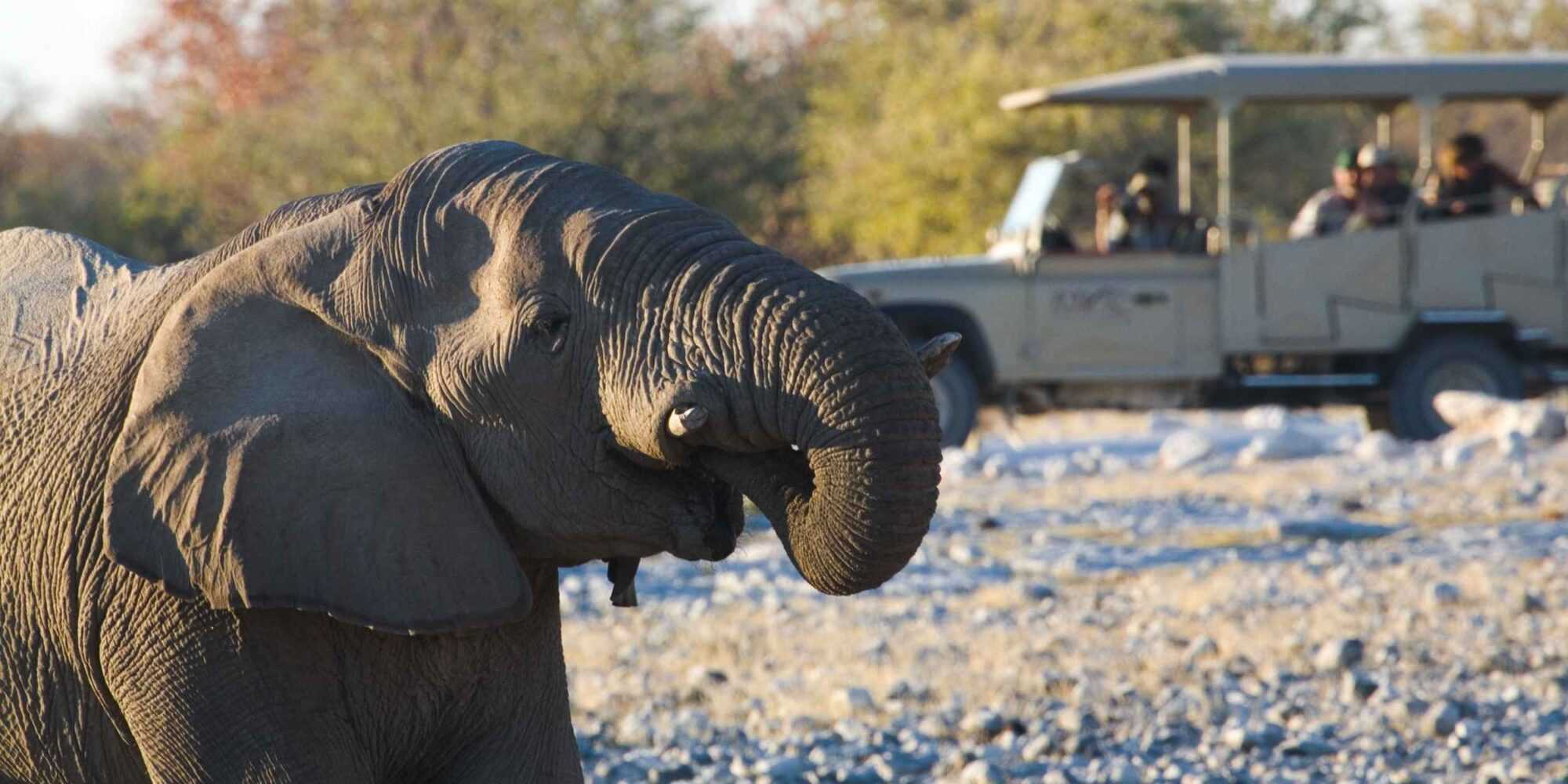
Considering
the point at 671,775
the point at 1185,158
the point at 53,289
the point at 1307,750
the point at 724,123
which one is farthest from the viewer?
the point at 724,123

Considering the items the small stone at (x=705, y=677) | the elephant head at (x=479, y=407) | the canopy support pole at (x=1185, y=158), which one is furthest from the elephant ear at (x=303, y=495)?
the canopy support pole at (x=1185, y=158)

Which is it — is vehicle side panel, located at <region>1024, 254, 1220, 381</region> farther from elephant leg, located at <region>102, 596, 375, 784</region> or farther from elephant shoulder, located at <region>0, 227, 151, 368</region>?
elephant leg, located at <region>102, 596, 375, 784</region>

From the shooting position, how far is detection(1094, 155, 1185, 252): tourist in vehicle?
668 inches

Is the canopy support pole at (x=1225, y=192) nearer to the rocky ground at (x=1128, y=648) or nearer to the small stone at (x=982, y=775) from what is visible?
the rocky ground at (x=1128, y=648)

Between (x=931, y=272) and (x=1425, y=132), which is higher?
(x=1425, y=132)

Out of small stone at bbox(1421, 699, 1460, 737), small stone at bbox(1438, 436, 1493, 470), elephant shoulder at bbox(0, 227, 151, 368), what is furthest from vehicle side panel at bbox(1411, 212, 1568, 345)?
elephant shoulder at bbox(0, 227, 151, 368)

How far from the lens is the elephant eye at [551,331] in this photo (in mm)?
3201

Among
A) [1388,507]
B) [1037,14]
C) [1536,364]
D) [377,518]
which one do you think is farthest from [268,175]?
[377,518]

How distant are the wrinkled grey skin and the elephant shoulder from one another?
25cm

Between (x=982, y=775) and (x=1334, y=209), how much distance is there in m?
12.1

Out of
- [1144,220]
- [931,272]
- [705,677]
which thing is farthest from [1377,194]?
[705,677]

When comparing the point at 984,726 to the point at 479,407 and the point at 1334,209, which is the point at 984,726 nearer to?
the point at 479,407

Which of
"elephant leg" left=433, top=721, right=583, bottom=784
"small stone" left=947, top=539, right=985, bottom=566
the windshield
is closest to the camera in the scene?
"elephant leg" left=433, top=721, right=583, bottom=784

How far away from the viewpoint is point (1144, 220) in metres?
17.1
